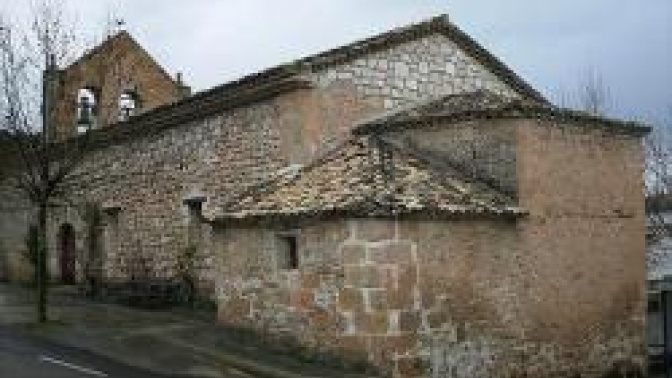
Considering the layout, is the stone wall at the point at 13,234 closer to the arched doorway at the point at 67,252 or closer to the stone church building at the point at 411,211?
the arched doorway at the point at 67,252

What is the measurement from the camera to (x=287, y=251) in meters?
15.3

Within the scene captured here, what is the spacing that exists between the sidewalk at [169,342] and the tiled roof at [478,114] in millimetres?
4536

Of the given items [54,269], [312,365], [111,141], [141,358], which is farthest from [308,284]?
[54,269]

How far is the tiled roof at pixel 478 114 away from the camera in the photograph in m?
15.7

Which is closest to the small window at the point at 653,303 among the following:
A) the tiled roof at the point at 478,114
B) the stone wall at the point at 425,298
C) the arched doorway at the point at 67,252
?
the stone wall at the point at 425,298

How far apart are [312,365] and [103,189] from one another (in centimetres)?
1123

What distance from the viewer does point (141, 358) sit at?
14.7 m

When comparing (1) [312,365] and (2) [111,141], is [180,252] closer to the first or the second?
(2) [111,141]

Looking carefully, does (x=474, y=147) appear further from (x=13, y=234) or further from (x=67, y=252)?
(x=13, y=234)

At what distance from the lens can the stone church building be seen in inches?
554

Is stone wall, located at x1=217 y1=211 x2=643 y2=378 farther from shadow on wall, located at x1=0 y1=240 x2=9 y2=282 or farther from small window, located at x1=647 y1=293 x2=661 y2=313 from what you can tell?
shadow on wall, located at x1=0 y1=240 x2=9 y2=282

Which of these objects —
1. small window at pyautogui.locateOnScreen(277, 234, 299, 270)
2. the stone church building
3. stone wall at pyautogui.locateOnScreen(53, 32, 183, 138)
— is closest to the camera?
the stone church building

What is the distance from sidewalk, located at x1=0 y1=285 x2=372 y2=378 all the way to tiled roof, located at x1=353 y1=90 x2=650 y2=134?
4536 millimetres

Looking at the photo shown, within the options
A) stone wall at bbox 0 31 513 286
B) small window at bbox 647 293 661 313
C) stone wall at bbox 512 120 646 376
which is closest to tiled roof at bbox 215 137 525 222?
stone wall at bbox 512 120 646 376
